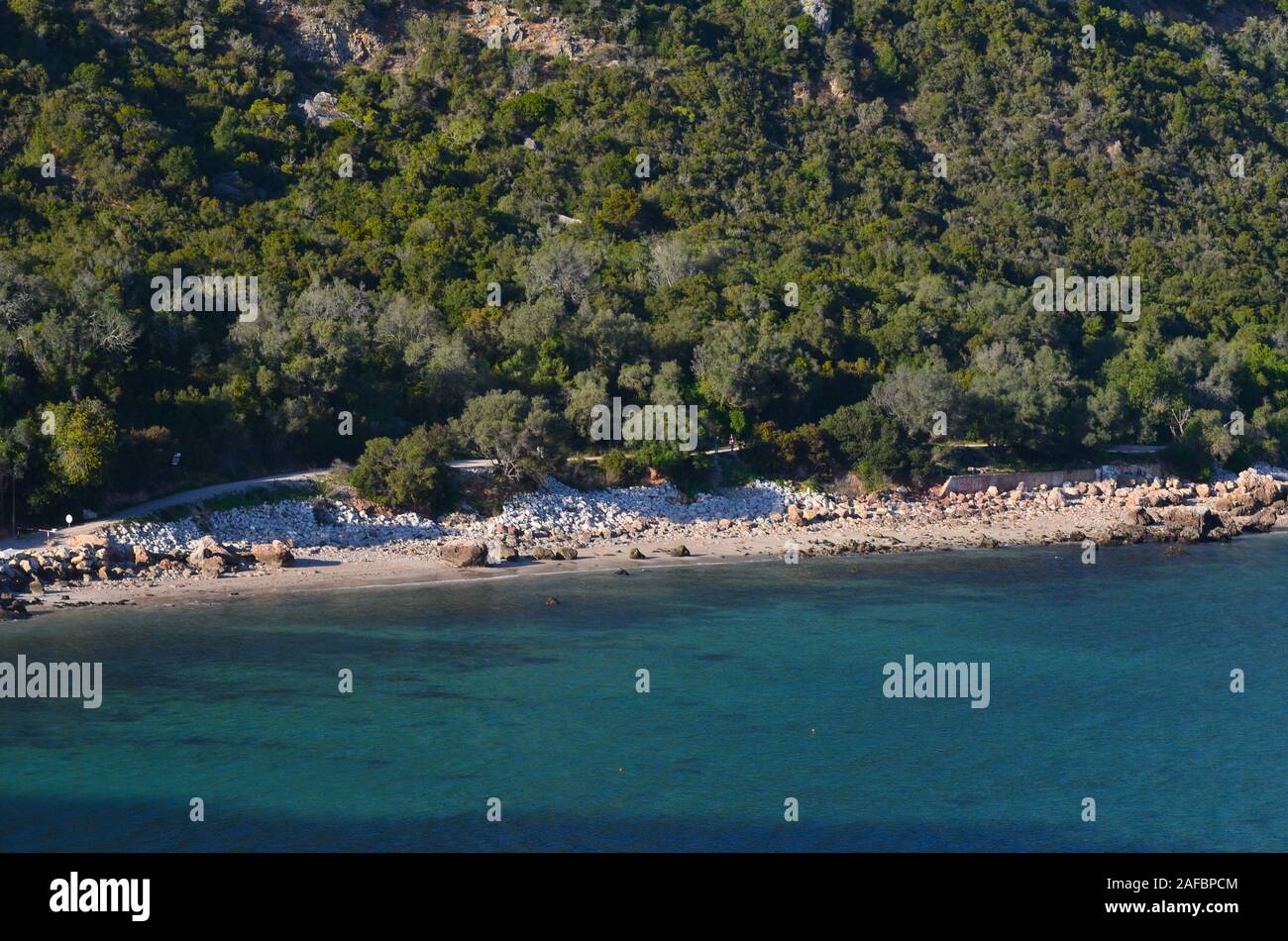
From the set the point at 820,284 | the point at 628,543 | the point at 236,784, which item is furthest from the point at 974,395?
the point at 236,784

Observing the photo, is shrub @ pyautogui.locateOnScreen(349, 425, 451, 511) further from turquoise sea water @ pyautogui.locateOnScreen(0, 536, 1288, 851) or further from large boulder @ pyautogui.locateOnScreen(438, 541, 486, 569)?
turquoise sea water @ pyautogui.locateOnScreen(0, 536, 1288, 851)

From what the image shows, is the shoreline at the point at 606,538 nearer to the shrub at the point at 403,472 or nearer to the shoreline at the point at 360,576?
the shoreline at the point at 360,576

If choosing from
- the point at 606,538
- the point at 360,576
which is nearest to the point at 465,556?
the point at 360,576

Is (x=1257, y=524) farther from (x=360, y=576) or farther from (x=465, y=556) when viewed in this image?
(x=360, y=576)

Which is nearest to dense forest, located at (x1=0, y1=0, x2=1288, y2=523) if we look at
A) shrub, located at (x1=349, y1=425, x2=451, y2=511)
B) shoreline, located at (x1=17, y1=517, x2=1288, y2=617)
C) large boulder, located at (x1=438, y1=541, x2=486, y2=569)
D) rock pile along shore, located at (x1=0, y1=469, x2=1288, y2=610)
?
shrub, located at (x1=349, y1=425, x2=451, y2=511)

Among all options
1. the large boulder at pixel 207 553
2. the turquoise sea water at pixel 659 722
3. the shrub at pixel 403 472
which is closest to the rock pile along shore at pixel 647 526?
the large boulder at pixel 207 553
